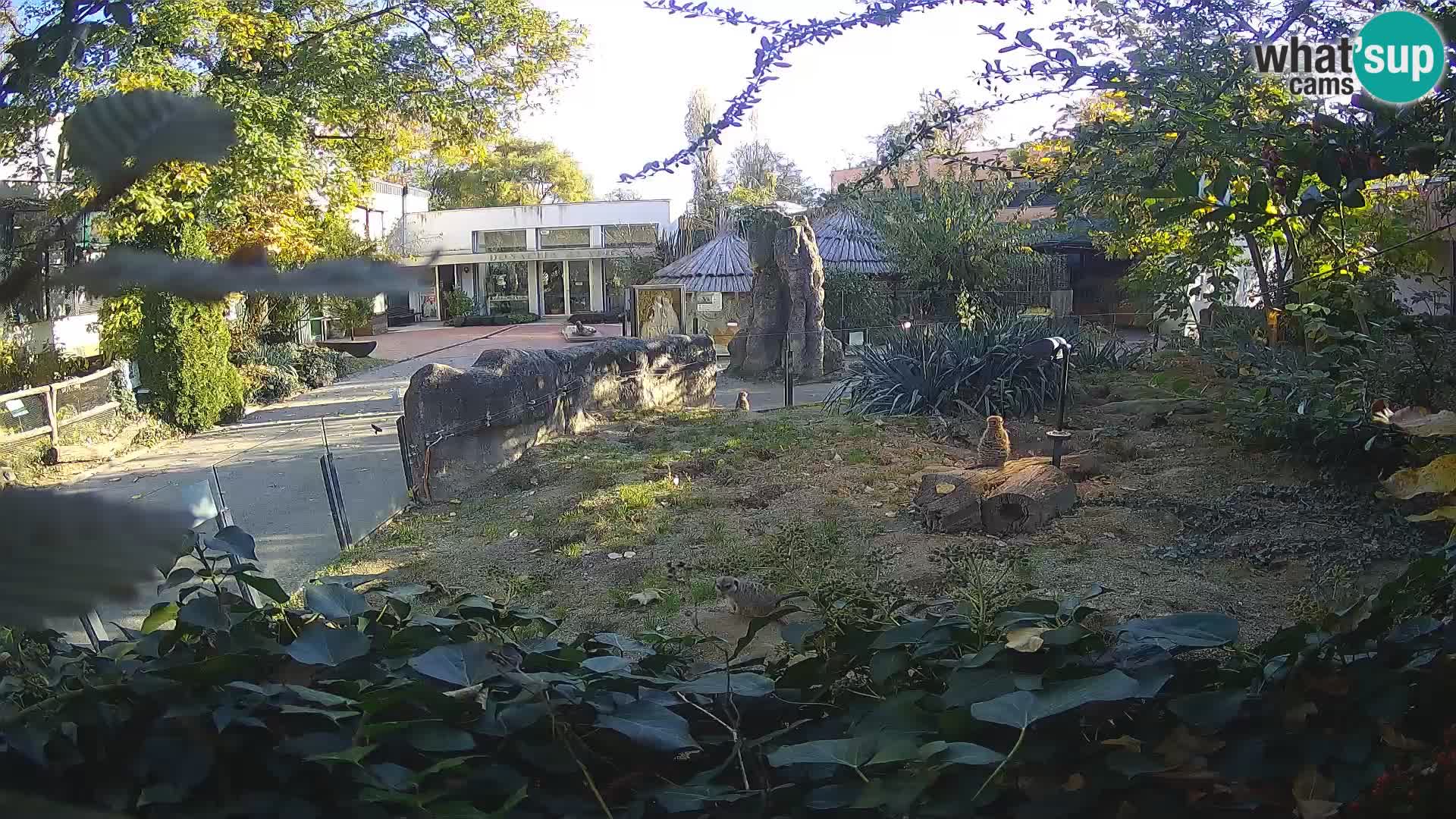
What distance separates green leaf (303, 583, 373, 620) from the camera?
5.16 ft

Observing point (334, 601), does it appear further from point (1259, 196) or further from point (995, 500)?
point (995, 500)

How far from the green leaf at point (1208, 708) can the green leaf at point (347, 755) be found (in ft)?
3.17

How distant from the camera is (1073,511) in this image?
4809mm

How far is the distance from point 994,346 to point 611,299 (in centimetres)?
2495

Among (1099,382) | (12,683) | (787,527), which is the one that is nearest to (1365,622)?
(12,683)

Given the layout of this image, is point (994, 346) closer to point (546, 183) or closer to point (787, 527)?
point (787, 527)

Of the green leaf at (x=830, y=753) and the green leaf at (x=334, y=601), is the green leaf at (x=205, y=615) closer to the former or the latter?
the green leaf at (x=334, y=601)

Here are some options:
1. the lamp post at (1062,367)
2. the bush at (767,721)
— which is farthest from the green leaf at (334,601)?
the lamp post at (1062,367)

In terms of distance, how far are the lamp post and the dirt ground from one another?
0.19 meters

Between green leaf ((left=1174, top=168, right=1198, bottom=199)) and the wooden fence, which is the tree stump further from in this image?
the wooden fence

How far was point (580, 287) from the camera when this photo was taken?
33.7m

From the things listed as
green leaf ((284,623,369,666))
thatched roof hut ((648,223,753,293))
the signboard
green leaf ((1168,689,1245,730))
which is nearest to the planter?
the signboard

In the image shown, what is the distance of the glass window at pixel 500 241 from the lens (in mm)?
31634

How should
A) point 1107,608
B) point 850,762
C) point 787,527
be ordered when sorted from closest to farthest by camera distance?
point 850,762 → point 1107,608 → point 787,527
